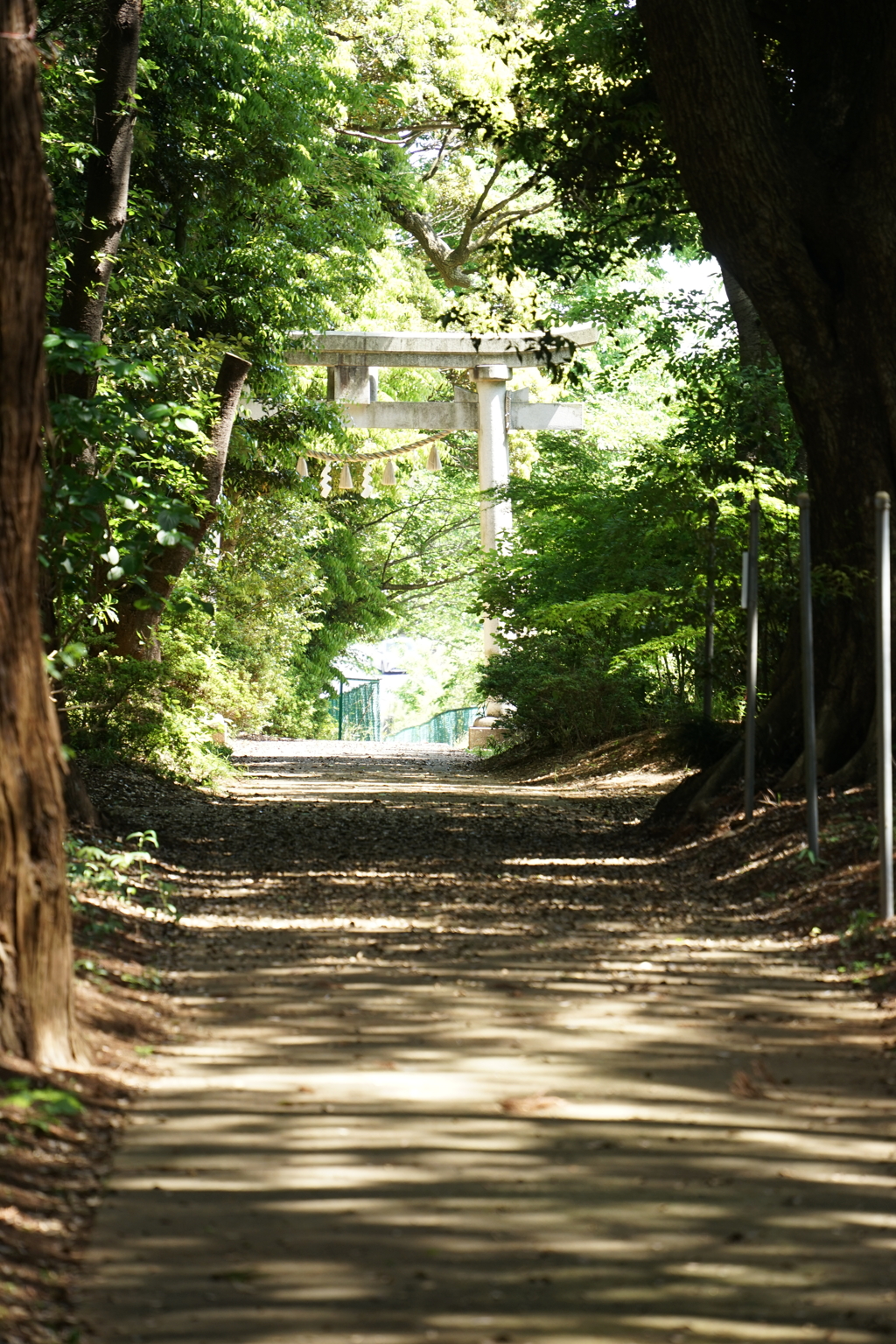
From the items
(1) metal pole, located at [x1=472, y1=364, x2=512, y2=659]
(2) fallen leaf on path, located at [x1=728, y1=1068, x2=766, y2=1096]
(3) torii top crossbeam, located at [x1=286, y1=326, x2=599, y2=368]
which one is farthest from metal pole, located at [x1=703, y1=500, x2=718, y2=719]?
(1) metal pole, located at [x1=472, y1=364, x2=512, y2=659]

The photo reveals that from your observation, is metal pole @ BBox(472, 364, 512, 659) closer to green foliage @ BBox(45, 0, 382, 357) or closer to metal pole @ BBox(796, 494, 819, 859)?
green foliage @ BBox(45, 0, 382, 357)

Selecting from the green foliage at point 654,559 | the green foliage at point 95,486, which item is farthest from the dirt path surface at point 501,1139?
the green foliage at point 654,559

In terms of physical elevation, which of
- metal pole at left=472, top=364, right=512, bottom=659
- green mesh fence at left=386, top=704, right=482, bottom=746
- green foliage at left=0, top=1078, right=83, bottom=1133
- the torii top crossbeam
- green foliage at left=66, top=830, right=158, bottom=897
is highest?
the torii top crossbeam

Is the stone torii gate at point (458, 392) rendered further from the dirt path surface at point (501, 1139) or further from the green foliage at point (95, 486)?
the dirt path surface at point (501, 1139)

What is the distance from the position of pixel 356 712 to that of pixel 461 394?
19.2 metres

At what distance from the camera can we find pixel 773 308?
34.3 ft

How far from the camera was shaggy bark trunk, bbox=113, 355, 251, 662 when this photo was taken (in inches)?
643

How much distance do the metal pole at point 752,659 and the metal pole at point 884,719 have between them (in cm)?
259

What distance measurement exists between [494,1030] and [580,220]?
10169mm

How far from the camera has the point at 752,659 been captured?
9984 millimetres

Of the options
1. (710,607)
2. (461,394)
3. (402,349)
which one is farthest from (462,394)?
(710,607)

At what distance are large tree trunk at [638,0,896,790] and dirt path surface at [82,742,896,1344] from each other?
284cm

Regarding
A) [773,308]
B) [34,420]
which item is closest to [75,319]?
[773,308]

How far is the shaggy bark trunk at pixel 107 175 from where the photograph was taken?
12.1 meters
